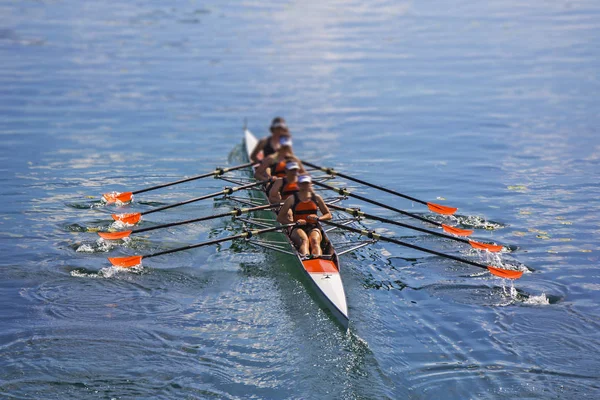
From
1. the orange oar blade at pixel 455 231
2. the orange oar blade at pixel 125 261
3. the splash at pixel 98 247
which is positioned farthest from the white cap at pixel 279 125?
the orange oar blade at pixel 125 261

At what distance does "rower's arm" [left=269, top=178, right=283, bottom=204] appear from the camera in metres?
17.9

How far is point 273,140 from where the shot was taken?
21844mm

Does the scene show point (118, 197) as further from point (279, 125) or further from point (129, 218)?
point (279, 125)

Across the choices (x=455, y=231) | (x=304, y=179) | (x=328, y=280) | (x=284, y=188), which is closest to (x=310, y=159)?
(x=284, y=188)

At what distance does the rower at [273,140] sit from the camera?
2142 centimetres

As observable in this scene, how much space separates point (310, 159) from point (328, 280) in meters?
11.3

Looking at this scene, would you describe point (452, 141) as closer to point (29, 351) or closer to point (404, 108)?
point (404, 108)

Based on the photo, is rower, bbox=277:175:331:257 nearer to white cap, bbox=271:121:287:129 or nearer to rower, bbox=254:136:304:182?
rower, bbox=254:136:304:182

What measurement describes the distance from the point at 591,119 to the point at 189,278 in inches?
782

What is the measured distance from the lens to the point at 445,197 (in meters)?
21.4

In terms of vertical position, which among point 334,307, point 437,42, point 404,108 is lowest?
point 334,307

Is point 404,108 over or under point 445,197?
over

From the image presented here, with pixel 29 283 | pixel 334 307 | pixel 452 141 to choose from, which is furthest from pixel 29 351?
pixel 452 141

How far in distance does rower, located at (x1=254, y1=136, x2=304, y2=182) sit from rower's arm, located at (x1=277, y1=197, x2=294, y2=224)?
2.93 metres
